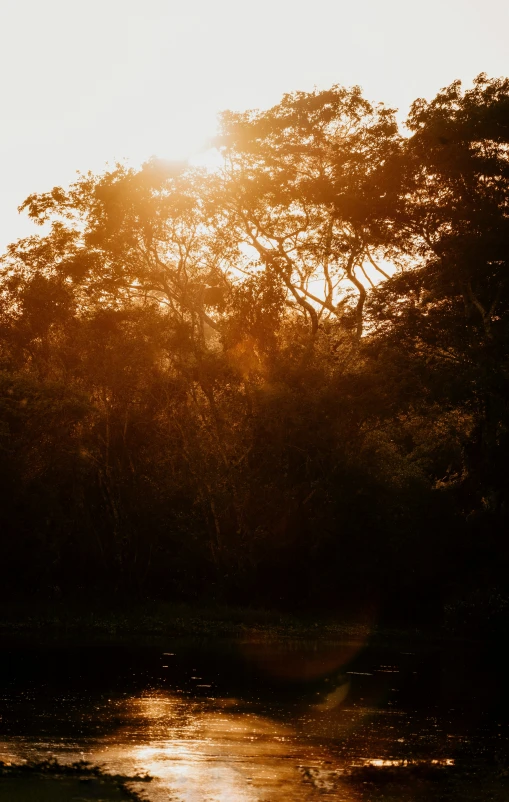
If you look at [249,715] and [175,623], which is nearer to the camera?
[249,715]

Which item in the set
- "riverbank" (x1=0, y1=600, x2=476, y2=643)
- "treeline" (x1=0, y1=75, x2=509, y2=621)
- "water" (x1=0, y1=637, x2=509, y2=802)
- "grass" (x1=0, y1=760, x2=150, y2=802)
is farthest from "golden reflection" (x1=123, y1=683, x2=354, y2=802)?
"treeline" (x1=0, y1=75, x2=509, y2=621)

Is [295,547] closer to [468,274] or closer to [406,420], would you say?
[406,420]

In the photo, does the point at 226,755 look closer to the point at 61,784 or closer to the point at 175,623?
the point at 61,784

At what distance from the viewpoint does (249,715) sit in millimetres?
21766

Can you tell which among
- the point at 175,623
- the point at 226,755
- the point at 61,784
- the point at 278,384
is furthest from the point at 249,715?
the point at 278,384

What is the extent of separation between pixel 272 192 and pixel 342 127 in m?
4.84

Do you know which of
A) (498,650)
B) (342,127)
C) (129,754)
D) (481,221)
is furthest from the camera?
(342,127)

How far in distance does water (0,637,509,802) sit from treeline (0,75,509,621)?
1301cm

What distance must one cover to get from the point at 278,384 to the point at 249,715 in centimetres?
2874


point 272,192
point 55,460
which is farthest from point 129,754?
point 272,192

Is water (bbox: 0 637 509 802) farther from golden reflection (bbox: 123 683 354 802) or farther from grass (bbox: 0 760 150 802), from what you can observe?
grass (bbox: 0 760 150 802)

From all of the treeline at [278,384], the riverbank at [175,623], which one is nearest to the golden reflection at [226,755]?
the riverbank at [175,623]

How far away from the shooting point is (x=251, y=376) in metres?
51.1

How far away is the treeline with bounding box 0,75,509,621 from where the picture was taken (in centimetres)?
4728
